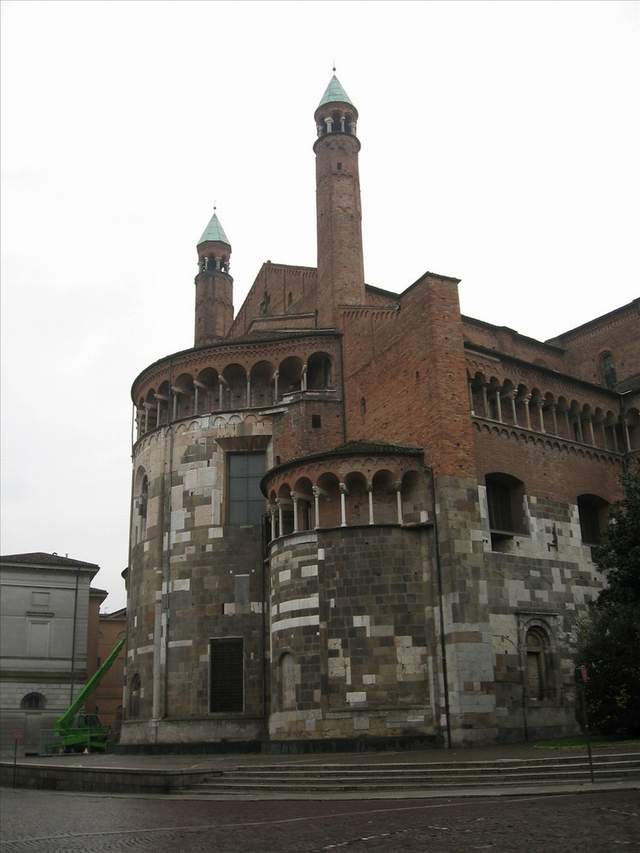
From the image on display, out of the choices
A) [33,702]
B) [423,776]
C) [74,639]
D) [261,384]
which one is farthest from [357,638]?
[33,702]

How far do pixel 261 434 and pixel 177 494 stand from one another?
4002 mm

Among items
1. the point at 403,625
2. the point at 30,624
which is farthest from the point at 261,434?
the point at 30,624

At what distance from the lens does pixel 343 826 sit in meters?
12.5

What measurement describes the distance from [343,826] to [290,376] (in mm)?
23210

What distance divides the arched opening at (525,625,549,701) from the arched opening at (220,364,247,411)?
13.7 m

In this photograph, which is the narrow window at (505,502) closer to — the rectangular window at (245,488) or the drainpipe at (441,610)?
the drainpipe at (441,610)

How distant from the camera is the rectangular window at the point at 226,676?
31312 millimetres

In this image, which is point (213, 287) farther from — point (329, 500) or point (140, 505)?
point (329, 500)

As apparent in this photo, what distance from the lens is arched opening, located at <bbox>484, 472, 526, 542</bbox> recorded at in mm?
29578

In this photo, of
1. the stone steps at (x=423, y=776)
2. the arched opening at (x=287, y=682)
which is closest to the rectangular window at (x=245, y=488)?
the arched opening at (x=287, y=682)

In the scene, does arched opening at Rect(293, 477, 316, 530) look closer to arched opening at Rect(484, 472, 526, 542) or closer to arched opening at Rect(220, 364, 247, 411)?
arched opening at Rect(484, 472, 526, 542)

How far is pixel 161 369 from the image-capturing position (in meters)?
36.0

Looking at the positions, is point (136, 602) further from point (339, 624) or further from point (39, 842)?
point (39, 842)

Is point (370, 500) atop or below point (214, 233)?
below
